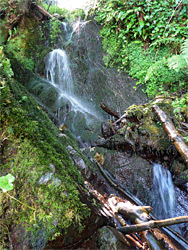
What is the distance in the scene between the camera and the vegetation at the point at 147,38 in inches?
227

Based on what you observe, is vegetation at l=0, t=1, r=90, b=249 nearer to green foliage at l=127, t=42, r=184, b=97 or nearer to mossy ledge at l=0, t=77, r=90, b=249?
mossy ledge at l=0, t=77, r=90, b=249

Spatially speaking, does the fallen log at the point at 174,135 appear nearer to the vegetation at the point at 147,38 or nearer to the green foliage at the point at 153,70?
the vegetation at the point at 147,38

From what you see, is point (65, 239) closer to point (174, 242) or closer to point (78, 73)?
point (174, 242)

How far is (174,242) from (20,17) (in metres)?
10.7

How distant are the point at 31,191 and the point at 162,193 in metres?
3.48

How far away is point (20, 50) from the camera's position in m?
8.66

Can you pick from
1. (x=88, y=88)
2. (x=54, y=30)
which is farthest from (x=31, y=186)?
(x=54, y=30)

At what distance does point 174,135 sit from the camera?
336 centimetres

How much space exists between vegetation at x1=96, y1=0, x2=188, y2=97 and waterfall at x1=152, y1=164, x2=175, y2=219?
2.98 meters

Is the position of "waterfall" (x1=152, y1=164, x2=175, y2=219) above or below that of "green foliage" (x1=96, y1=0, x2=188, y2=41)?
below

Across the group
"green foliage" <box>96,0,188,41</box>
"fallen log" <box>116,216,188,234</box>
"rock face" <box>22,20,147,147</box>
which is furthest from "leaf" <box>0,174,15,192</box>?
"green foliage" <box>96,0,188,41</box>

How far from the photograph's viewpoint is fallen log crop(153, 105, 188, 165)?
304 cm

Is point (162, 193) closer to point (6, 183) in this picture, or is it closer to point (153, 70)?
point (6, 183)

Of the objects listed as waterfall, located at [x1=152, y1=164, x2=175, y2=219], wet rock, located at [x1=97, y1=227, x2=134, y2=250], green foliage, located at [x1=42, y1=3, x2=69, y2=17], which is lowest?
waterfall, located at [x1=152, y1=164, x2=175, y2=219]
